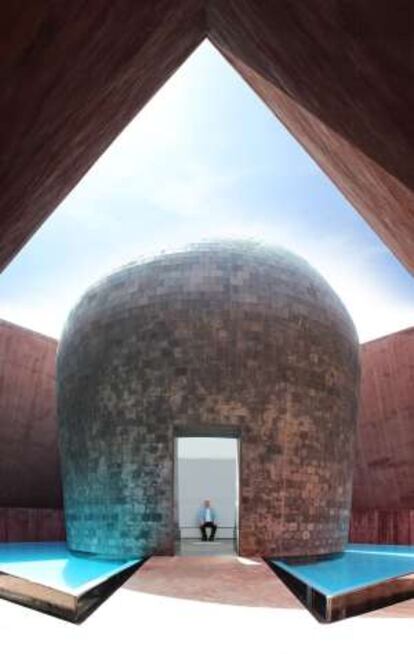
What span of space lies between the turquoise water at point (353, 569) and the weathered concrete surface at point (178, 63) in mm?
4101

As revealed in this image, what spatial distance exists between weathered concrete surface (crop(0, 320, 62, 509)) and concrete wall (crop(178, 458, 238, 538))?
5308 mm

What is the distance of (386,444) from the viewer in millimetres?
17734

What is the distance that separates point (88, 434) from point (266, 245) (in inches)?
220

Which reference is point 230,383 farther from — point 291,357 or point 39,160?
point 39,160

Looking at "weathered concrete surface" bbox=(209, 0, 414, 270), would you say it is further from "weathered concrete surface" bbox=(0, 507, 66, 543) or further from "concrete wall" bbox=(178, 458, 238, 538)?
"concrete wall" bbox=(178, 458, 238, 538)

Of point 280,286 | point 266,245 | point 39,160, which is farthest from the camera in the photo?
point 266,245

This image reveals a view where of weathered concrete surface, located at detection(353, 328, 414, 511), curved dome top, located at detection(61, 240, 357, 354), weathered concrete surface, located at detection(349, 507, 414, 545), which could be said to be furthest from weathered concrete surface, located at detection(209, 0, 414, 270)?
weathered concrete surface, located at detection(349, 507, 414, 545)

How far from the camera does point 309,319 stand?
42.6ft

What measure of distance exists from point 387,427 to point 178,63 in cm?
1289

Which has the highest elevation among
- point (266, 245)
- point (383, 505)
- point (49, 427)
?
point (266, 245)

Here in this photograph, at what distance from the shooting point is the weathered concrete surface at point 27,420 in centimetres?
1681

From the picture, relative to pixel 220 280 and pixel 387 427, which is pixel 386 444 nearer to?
pixel 387 427

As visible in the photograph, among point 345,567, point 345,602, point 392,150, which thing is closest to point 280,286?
point 345,567

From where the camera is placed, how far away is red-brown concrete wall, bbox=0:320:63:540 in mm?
16617
